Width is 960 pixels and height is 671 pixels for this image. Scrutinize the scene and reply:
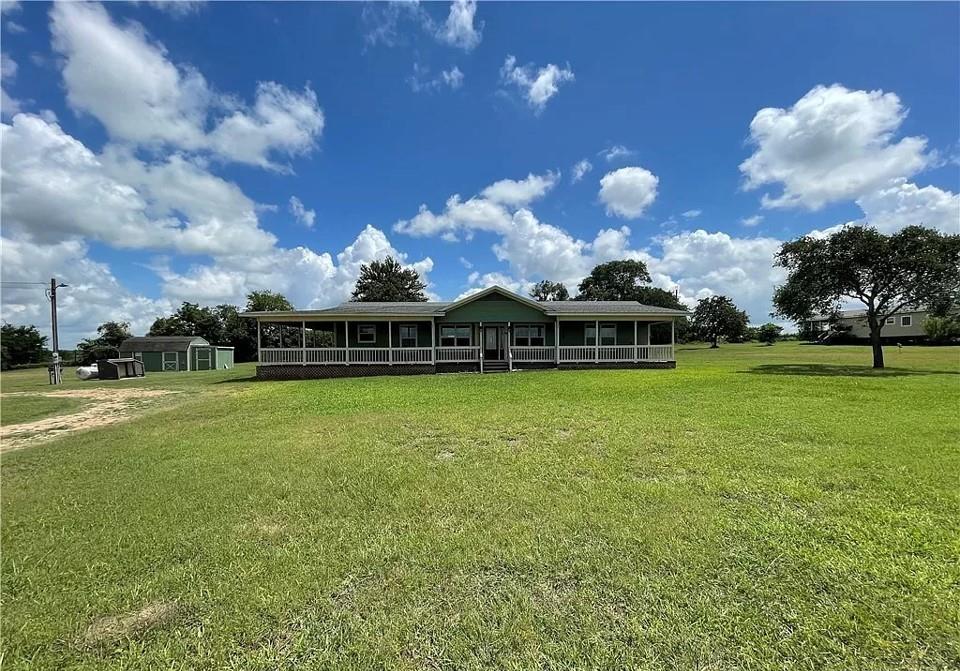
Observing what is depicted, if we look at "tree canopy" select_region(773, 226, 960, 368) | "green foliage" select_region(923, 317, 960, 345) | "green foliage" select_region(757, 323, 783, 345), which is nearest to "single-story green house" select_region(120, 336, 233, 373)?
"tree canopy" select_region(773, 226, 960, 368)

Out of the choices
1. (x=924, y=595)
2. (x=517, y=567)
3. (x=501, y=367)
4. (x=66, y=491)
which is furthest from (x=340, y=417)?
(x=501, y=367)

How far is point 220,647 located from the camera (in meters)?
2.32

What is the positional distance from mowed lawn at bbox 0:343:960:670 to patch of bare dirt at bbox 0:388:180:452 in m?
1.50

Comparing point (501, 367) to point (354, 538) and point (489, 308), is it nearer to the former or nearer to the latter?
point (489, 308)

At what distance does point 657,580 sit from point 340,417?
739 cm

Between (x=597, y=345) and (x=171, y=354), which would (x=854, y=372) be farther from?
(x=171, y=354)

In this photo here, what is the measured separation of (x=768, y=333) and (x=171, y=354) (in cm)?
7654

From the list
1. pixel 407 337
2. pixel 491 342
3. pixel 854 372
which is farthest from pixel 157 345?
pixel 854 372

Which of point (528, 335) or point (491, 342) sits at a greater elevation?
point (528, 335)

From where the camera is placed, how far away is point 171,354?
105 ft

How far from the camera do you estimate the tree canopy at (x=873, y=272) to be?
1845 cm

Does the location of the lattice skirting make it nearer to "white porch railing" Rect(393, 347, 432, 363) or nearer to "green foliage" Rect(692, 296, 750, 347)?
"white porch railing" Rect(393, 347, 432, 363)

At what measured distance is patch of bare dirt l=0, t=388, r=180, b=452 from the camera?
8008mm

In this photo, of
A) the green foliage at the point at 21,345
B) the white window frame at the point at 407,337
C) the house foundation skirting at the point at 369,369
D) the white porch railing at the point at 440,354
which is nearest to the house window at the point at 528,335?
the white porch railing at the point at 440,354
